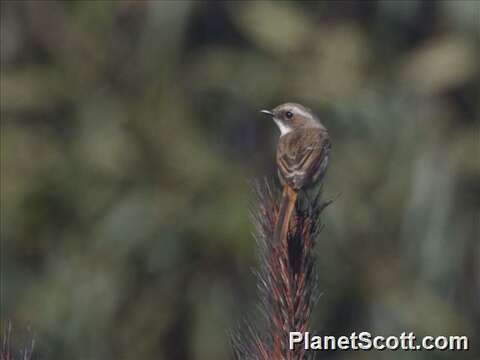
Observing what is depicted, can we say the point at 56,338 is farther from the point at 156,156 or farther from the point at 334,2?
the point at 334,2

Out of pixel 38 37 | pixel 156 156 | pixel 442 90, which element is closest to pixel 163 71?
pixel 156 156

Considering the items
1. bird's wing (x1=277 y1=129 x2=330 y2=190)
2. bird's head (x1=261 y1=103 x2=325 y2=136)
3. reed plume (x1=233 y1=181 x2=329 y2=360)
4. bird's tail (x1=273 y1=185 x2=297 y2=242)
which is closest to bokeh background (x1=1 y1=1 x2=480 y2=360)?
bird's head (x1=261 y1=103 x2=325 y2=136)

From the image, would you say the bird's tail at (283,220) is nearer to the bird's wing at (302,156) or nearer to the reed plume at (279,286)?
the reed plume at (279,286)

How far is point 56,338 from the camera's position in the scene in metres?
6.28

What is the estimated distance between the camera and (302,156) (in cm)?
315

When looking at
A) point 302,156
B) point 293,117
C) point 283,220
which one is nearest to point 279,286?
point 283,220

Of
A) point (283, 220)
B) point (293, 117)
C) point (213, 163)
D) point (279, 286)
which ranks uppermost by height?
point (213, 163)

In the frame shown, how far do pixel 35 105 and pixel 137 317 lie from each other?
1433 millimetres

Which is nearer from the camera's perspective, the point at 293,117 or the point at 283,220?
the point at 283,220

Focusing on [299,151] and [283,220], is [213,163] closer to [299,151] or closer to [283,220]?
[299,151]

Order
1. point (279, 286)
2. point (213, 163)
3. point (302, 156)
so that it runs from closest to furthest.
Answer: point (279, 286) < point (302, 156) < point (213, 163)

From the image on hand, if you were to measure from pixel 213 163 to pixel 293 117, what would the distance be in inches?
140

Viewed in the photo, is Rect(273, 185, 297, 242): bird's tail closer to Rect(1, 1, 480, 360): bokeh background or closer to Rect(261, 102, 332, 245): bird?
Rect(261, 102, 332, 245): bird

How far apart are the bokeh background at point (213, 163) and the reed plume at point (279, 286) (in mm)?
3823
